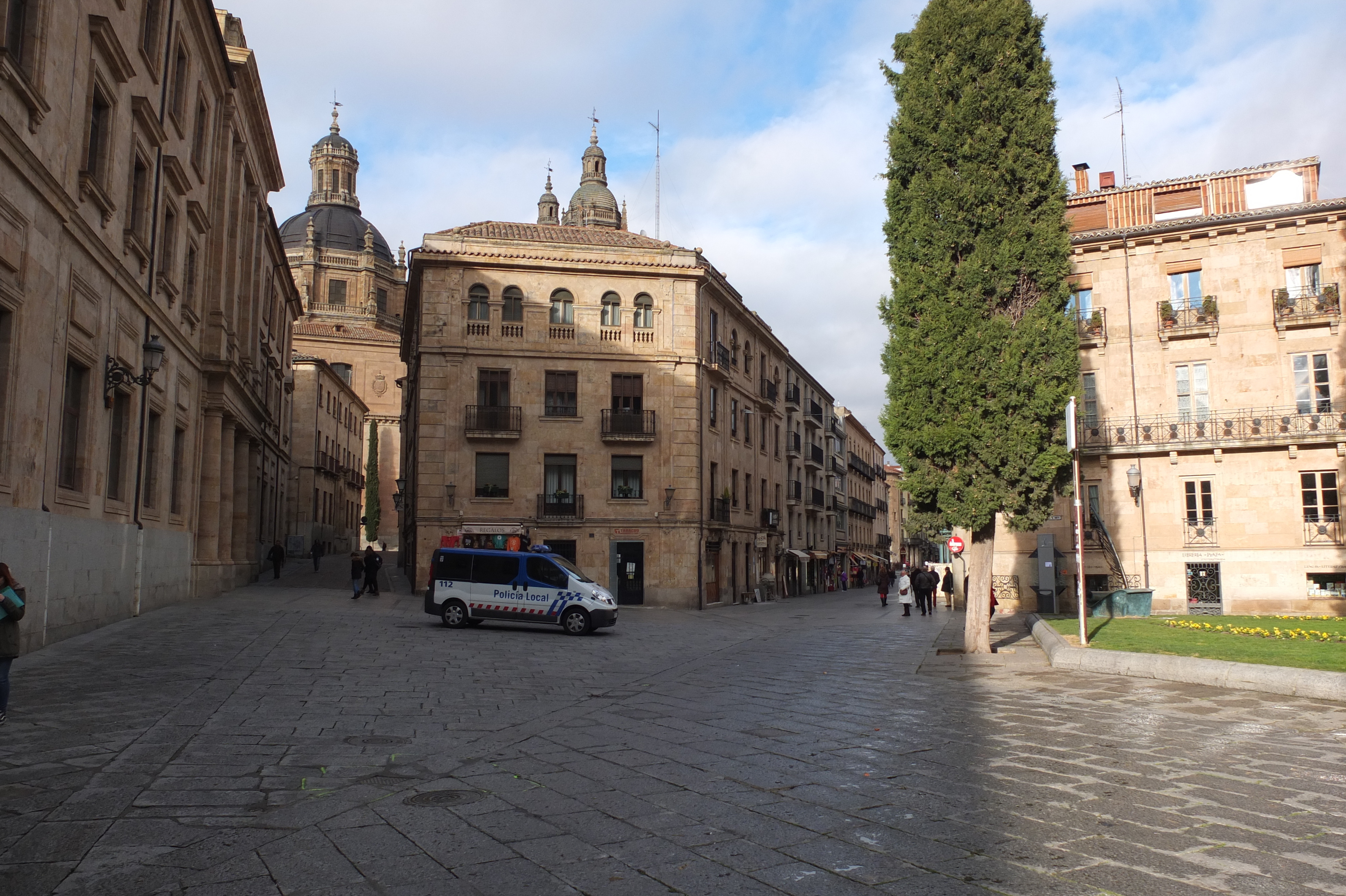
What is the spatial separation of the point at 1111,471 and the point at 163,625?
27.2 metres

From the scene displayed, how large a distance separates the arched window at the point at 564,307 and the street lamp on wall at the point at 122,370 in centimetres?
1840

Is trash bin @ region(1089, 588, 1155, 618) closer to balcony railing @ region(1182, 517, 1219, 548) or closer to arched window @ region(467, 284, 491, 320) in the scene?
balcony railing @ region(1182, 517, 1219, 548)

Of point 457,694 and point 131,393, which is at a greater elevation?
point 131,393

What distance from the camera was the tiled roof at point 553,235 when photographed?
35.7 meters

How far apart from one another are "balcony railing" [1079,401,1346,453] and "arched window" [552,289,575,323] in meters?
17.8

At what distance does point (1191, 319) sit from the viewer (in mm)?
30578

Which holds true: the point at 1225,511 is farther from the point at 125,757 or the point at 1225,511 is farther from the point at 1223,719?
the point at 125,757

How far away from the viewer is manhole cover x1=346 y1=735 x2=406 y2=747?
821 cm

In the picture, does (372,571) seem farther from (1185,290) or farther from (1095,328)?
(1185,290)

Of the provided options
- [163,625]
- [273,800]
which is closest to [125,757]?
[273,800]

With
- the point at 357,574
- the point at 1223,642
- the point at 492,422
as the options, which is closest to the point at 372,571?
the point at 357,574

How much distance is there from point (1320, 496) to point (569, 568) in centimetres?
2285

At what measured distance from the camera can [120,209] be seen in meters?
17.2

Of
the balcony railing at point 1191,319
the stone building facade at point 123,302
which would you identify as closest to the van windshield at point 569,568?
the stone building facade at point 123,302
